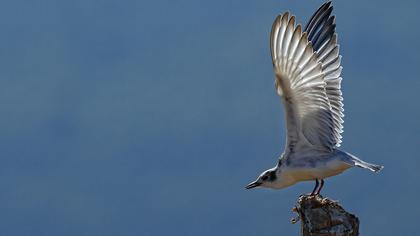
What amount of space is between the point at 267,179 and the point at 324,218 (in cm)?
123

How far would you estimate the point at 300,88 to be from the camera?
28.4 feet

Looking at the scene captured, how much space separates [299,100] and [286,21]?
28.9 inches

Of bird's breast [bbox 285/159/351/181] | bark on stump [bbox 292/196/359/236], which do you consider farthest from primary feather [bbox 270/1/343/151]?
bark on stump [bbox 292/196/359/236]

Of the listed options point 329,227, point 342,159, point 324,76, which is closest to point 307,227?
point 329,227

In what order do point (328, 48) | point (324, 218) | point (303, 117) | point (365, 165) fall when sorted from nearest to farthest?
point (324, 218) < point (365, 165) < point (303, 117) < point (328, 48)

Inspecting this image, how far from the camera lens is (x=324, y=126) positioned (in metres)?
8.62

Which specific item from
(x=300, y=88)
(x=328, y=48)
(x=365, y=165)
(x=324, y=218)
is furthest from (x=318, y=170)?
(x=328, y=48)

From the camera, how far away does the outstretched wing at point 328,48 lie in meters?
9.35

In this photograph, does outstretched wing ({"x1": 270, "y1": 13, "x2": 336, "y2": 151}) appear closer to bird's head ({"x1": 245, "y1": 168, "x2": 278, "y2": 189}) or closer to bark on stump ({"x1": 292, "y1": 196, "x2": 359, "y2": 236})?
bird's head ({"x1": 245, "y1": 168, "x2": 278, "y2": 189})

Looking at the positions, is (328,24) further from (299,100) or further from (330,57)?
(299,100)

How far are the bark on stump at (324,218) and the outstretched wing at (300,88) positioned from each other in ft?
3.12

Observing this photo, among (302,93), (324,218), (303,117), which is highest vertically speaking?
(302,93)

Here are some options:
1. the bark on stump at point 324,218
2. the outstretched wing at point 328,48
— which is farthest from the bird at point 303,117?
the bark on stump at point 324,218

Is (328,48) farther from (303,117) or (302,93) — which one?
(303,117)
